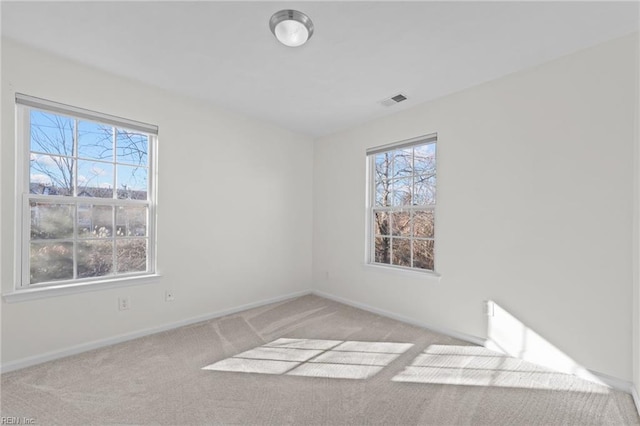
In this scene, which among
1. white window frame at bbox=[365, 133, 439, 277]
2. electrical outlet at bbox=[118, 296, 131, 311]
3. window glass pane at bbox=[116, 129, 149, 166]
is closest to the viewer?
electrical outlet at bbox=[118, 296, 131, 311]

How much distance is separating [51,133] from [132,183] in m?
0.72

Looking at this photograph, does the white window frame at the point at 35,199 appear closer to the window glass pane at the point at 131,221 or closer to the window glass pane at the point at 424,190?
the window glass pane at the point at 131,221

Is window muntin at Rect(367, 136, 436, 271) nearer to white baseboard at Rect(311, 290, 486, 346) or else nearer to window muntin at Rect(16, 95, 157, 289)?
white baseboard at Rect(311, 290, 486, 346)

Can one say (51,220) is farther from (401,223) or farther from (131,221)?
(401,223)

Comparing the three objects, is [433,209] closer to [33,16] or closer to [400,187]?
[400,187]

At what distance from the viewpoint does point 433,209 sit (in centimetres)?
319

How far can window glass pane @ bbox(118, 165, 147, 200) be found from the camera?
2832 mm

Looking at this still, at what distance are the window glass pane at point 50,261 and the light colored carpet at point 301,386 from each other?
701 mm

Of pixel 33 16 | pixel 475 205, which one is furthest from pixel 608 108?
pixel 33 16

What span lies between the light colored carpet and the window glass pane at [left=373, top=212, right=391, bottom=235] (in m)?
1.35

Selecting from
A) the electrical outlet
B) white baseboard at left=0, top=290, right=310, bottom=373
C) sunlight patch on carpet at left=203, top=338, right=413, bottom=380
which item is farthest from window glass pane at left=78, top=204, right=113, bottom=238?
sunlight patch on carpet at left=203, top=338, right=413, bottom=380

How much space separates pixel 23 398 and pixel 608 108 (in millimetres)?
4588

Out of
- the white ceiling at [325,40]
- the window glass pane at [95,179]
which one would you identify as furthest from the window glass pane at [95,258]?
the white ceiling at [325,40]

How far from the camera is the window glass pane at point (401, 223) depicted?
11.5 ft
